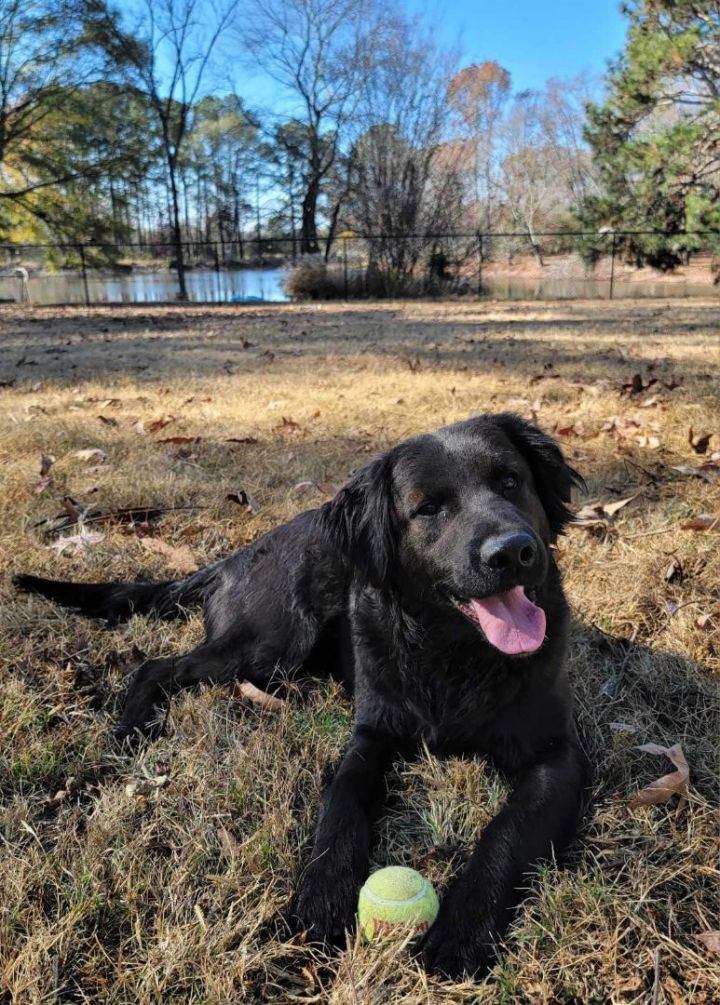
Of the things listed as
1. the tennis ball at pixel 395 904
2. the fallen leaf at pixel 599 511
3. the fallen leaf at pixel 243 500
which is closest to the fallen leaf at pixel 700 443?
the fallen leaf at pixel 599 511

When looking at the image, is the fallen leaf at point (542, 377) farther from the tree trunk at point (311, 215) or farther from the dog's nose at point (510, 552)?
the tree trunk at point (311, 215)

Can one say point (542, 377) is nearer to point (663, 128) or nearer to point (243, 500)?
point (243, 500)

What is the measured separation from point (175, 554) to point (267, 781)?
168 cm

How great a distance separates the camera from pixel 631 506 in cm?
390

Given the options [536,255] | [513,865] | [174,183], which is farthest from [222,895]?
[536,255]

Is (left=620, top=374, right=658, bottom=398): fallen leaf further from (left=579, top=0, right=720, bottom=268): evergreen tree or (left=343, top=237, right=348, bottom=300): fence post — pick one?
(left=343, top=237, right=348, bottom=300): fence post

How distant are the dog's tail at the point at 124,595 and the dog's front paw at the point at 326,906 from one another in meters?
1.48

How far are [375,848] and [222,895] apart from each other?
16.6 inches

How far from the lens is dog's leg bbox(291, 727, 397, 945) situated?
1617 mm

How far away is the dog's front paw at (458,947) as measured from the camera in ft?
4.91

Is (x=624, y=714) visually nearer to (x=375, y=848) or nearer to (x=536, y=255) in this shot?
(x=375, y=848)

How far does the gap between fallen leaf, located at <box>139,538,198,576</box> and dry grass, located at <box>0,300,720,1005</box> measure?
56 millimetres

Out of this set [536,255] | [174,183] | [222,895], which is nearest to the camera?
[222,895]

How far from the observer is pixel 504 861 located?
1.67 m
